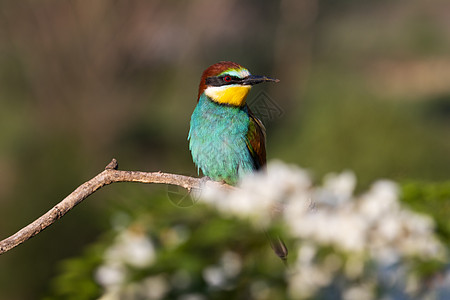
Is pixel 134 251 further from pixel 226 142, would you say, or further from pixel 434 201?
pixel 434 201

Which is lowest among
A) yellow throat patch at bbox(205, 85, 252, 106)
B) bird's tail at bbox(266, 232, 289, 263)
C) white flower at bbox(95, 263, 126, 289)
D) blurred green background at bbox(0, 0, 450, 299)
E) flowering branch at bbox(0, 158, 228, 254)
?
flowering branch at bbox(0, 158, 228, 254)

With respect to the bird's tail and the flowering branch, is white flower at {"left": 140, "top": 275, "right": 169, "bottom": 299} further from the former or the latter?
the flowering branch

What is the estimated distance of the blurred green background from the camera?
2.92 meters

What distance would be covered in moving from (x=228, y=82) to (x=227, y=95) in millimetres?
198

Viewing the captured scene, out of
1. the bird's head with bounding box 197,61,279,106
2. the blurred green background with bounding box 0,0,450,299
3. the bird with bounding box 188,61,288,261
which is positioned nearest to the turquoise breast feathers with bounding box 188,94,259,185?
the bird with bounding box 188,61,288,261

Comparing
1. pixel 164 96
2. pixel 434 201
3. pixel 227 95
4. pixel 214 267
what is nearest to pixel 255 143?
pixel 227 95

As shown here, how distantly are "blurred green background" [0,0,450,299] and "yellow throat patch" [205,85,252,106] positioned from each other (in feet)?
2.12

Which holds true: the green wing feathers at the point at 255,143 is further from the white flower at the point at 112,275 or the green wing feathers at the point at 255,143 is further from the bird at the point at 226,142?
the white flower at the point at 112,275

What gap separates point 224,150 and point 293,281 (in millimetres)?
336

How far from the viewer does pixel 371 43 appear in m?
8.21

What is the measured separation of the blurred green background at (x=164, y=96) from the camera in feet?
9.57

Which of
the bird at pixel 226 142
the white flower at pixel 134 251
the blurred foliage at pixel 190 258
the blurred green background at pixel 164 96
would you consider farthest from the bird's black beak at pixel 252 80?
the blurred green background at pixel 164 96

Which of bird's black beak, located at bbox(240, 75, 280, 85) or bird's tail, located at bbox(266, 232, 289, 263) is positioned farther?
bird's tail, located at bbox(266, 232, 289, 263)

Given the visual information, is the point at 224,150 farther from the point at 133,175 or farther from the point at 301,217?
the point at 133,175
